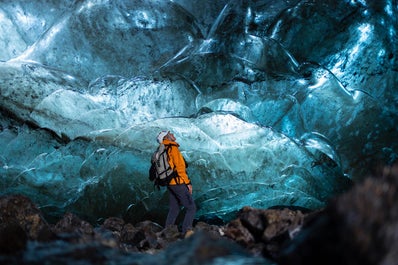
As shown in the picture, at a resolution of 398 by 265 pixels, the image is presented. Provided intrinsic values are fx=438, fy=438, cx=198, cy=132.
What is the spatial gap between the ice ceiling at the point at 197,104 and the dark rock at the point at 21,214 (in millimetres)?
3735

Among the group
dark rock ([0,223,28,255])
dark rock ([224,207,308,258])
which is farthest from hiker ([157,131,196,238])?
dark rock ([0,223,28,255])

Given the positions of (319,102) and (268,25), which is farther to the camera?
(268,25)

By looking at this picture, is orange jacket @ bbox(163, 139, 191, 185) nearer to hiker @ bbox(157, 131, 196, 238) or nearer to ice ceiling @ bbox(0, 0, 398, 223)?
hiker @ bbox(157, 131, 196, 238)

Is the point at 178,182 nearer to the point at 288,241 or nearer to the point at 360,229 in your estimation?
the point at 288,241

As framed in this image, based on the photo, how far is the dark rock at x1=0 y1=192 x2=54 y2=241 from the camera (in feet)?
17.2

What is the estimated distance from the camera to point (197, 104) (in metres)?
9.66

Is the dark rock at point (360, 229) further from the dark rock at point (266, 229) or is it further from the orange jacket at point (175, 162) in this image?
the orange jacket at point (175, 162)

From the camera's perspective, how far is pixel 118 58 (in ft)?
32.5

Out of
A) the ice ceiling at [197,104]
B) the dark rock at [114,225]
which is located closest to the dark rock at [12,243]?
the dark rock at [114,225]

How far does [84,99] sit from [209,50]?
118 inches

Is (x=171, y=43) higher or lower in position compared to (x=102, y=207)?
higher

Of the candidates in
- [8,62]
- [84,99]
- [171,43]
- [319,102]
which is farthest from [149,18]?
[319,102]

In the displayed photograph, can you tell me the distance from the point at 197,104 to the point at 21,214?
16.5ft

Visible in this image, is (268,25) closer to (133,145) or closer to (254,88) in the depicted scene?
(254,88)
